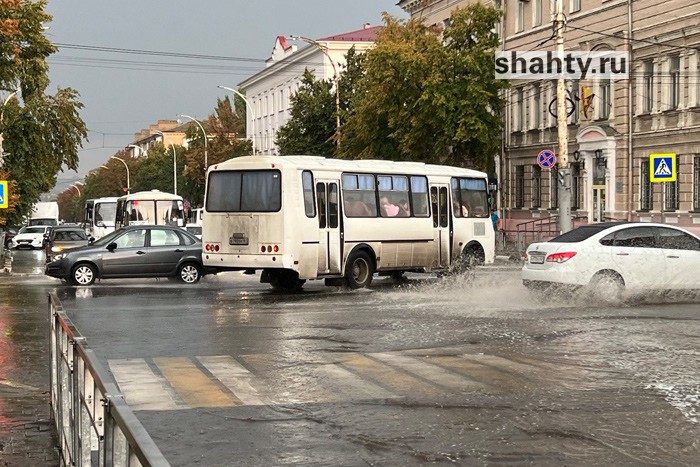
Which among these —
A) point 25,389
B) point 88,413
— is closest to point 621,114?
point 25,389

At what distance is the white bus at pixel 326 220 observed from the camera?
2291 cm

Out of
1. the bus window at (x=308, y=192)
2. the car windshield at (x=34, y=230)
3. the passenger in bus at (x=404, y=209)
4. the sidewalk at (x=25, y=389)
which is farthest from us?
the car windshield at (x=34, y=230)

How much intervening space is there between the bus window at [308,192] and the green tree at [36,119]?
21.3m

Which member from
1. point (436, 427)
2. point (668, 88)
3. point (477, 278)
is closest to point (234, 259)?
point (477, 278)

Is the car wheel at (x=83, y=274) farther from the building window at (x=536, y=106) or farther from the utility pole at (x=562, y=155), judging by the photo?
the building window at (x=536, y=106)

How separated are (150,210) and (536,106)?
18309 mm

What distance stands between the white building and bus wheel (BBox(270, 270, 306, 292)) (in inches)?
1981

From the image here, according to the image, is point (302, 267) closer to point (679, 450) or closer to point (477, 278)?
point (477, 278)

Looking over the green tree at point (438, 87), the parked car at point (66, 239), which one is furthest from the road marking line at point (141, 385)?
the green tree at point (438, 87)

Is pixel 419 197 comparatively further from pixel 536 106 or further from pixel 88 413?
pixel 536 106

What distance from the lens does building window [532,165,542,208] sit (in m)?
49.8

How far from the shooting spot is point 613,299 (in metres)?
19.0

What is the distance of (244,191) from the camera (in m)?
23.5

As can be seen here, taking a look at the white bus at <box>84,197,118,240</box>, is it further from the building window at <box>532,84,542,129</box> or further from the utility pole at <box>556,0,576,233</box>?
the utility pole at <box>556,0,576,233</box>
